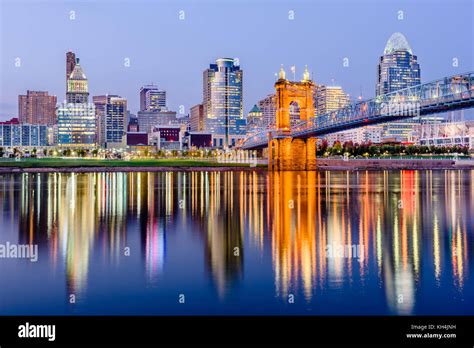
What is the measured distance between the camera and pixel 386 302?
8.98m

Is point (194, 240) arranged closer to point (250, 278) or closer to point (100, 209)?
point (250, 278)

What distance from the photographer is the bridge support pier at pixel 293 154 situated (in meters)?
70.2

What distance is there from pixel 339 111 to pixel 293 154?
12.3 m

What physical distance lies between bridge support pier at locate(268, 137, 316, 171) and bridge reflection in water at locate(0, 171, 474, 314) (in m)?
45.7

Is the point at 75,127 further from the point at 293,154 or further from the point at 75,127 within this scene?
the point at 293,154

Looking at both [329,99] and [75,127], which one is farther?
[329,99]

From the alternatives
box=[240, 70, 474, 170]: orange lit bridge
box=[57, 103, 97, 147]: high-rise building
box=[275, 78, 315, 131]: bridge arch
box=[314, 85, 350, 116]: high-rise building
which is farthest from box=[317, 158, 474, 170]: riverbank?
box=[57, 103, 97, 147]: high-rise building

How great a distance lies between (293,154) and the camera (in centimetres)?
7144

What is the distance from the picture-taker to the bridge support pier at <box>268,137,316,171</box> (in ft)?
230

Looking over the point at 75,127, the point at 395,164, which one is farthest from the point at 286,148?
the point at 75,127

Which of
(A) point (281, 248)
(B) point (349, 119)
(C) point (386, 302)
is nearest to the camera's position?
(C) point (386, 302)
